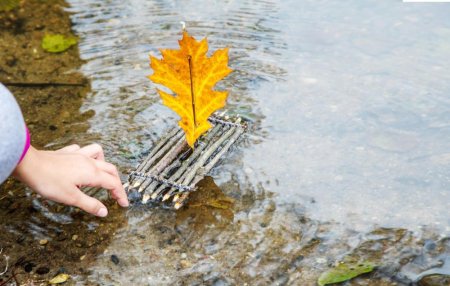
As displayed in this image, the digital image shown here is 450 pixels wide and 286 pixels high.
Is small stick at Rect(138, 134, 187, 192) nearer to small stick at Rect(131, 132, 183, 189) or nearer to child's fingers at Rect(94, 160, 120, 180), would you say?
small stick at Rect(131, 132, 183, 189)

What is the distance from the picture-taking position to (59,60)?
3957mm

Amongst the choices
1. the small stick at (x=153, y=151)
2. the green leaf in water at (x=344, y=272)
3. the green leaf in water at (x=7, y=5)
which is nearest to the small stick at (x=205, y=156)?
the small stick at (x=153, y=151)

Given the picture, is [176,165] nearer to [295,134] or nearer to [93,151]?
[93,151]

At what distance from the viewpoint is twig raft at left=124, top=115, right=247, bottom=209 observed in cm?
271

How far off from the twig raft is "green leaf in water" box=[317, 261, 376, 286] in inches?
29.8

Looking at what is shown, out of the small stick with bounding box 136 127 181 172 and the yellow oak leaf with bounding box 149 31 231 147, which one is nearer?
the yellow oak leaf with bounding box 149 31 231 147

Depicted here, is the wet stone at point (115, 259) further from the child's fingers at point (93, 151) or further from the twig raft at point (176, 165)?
the child's fingers at point (93, 151)

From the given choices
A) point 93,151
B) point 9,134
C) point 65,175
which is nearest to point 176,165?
point 93,151

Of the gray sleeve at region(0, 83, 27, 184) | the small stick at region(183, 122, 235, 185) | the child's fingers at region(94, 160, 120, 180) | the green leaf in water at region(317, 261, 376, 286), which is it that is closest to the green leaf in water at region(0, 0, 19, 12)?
the small stick at region(183, 122, 235, 185)

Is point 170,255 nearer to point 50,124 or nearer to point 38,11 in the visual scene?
point 50,124

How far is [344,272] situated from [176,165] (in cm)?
98

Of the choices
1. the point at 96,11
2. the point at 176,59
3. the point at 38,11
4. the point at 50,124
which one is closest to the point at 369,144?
the point at 176,59

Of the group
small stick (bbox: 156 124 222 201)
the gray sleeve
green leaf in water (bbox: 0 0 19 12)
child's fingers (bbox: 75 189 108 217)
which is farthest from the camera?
green leaf in water (bbox: 0 0 19 12)

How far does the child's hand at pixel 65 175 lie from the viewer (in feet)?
6.89
